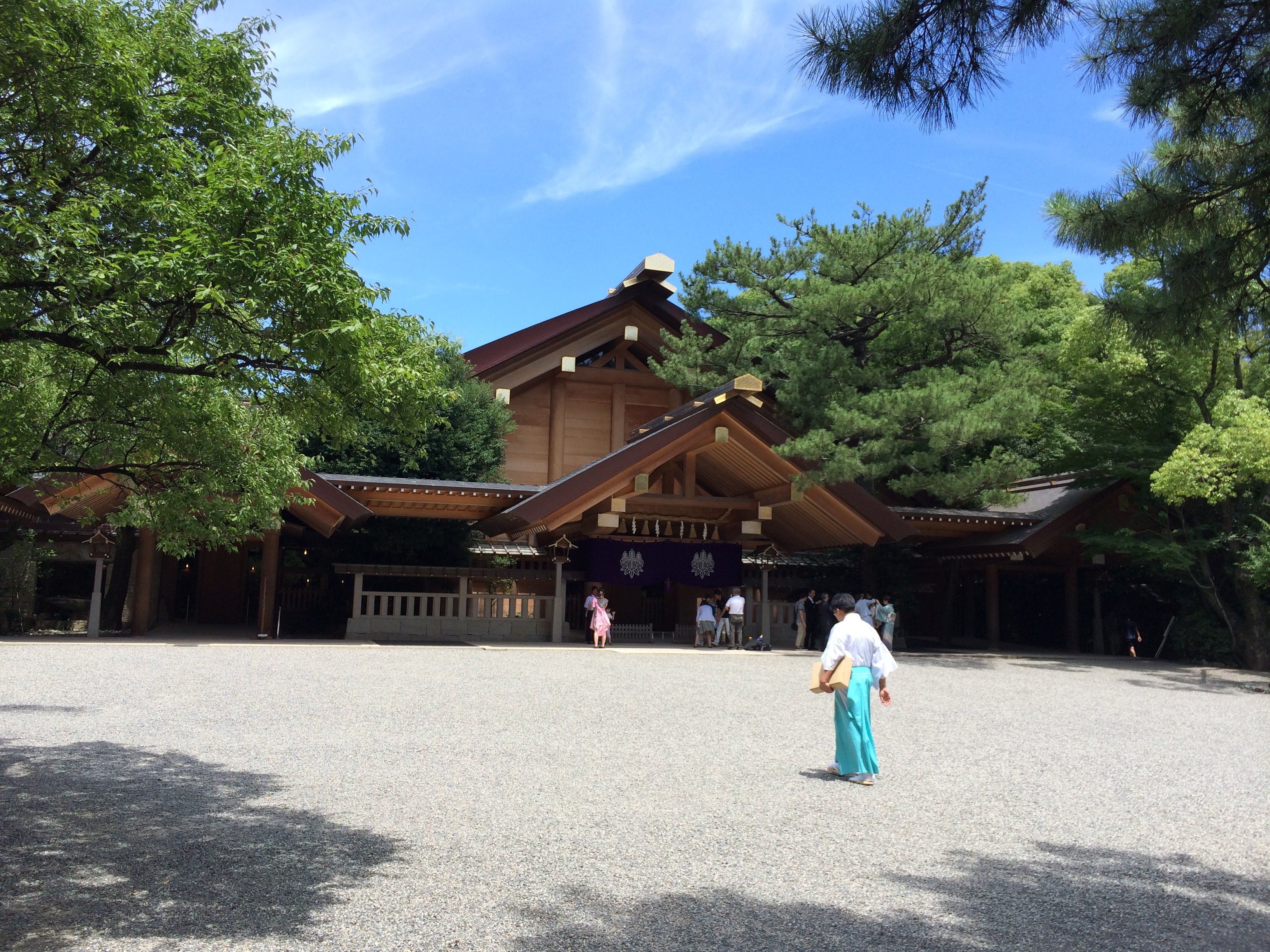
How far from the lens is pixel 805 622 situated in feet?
65.1

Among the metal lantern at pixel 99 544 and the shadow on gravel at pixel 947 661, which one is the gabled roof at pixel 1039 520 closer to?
the shadow on gravel at pixel 947 661

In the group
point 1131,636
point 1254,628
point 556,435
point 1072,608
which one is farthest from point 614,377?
point 1254,628

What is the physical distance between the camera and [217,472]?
5453 millimetres

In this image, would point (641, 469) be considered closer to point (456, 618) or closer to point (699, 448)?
point (699, 448)

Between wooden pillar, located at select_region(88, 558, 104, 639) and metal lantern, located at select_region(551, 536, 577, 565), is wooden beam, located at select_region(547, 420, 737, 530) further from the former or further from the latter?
wooden pillar, located at select_region(88, 558, 104, 639)

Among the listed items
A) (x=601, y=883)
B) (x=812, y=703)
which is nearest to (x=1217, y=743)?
(x=812, y=703)

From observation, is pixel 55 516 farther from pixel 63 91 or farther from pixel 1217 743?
pixel 1217 743

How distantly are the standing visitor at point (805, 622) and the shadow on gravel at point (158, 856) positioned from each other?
14432mm

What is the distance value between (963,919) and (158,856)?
12.4 ft

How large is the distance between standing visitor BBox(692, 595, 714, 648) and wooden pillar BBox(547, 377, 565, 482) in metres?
5.48

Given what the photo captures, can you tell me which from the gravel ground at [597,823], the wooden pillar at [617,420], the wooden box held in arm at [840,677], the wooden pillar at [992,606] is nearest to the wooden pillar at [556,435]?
the wooden pillar at [617,420]

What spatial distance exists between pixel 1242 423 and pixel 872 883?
1365cm

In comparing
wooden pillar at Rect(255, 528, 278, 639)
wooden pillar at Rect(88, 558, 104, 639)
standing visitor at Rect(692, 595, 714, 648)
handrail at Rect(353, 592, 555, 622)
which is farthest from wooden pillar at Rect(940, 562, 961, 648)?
wooden pillar at Rect(88, 558, 104, 639)

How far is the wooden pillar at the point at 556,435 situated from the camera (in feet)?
75.9
